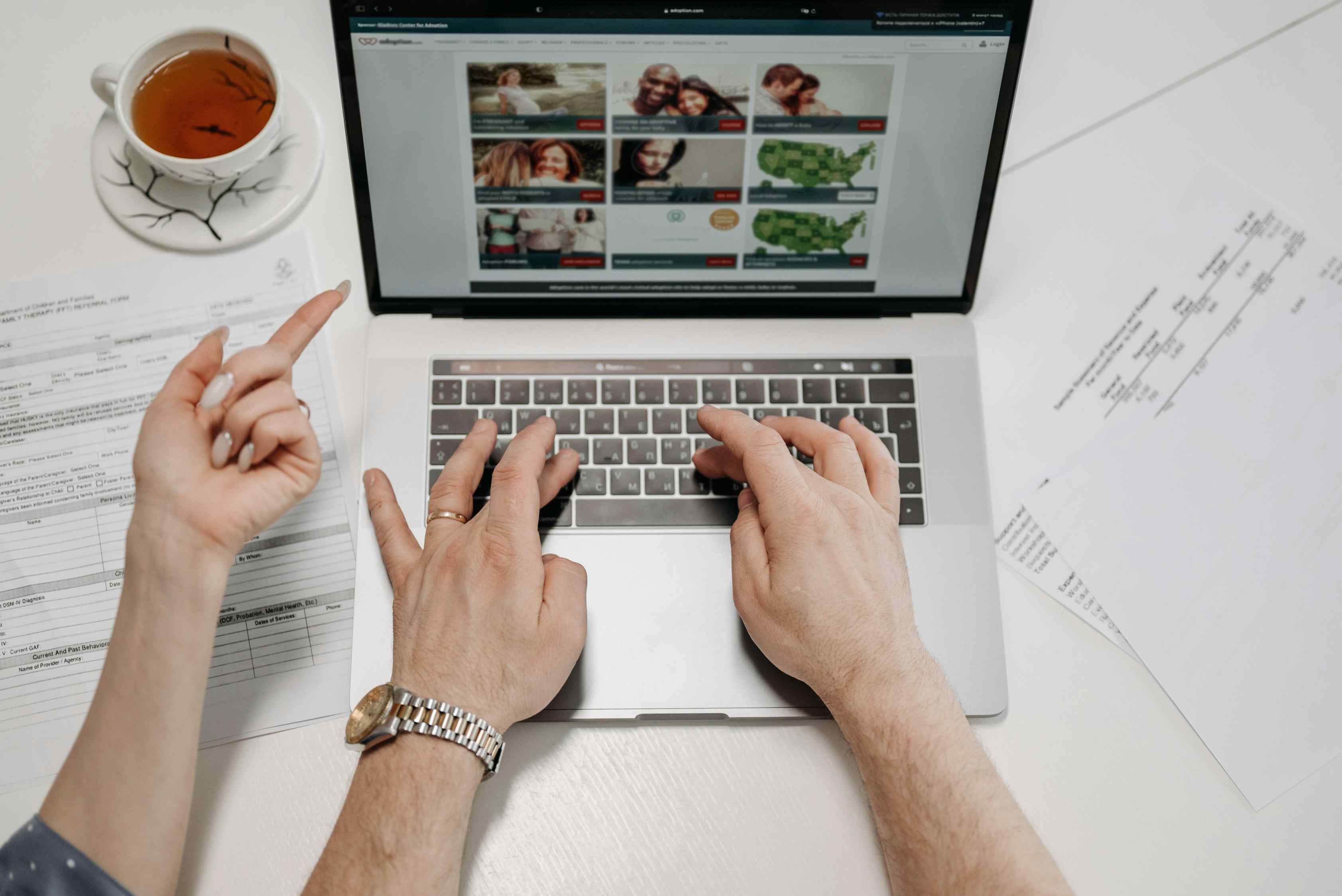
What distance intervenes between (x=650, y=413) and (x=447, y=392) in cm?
17

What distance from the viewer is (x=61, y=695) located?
746 mm

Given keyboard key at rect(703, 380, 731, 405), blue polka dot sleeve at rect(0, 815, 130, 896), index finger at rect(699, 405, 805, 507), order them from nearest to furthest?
blue polka dot sleeve at rect(0, 815, 130, 896)
index finger at rect(699, 405, 805, 507)
keyboard key at rect(703, 380, 731, 405)

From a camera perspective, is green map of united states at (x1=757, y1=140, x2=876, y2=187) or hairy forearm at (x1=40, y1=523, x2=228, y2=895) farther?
green map of united states at (x1=757, y1=140, x2=876, y2=187)

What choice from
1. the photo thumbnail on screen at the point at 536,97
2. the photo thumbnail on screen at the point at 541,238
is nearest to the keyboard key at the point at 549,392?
the photo thumbnail on screen at the point at 541,238

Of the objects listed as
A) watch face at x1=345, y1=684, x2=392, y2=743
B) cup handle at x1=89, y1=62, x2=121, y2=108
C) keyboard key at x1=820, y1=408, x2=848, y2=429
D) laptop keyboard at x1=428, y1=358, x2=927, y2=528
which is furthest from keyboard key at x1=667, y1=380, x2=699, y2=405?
cup handle at x1=89, y1=62, x2=121, y2=108

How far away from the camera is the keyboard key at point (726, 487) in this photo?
777 millimetres

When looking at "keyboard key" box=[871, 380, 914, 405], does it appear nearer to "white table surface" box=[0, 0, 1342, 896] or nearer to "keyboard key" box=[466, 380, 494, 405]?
"white table surface" box=[0, 0, 1342, 896]

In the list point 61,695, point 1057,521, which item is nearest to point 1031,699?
point 1057,521

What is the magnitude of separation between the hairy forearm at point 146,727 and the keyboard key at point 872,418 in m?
0.51

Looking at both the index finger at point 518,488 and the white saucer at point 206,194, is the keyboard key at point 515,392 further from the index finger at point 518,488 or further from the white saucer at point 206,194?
the white saucer at point 206,194

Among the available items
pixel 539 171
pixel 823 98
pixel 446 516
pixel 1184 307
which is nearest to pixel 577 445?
pixel 446 516

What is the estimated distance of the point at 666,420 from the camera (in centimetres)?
80

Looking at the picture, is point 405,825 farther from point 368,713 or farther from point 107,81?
point 107,81

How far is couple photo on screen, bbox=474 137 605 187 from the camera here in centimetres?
76
